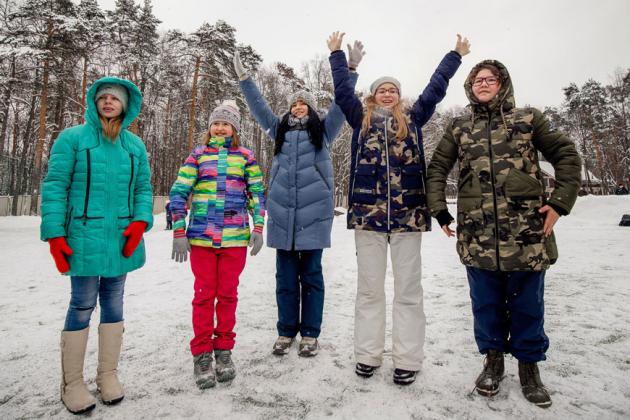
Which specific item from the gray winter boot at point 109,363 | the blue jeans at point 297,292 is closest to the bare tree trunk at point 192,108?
the blue jeans at point 297,292

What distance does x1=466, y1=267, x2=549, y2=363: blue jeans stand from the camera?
221cm

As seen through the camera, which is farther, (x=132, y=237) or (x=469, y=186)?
(x=469, y=186)

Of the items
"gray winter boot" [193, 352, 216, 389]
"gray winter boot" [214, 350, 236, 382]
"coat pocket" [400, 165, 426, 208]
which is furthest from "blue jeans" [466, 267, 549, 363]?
"gray winter boot" [193, 352, 216, 389]

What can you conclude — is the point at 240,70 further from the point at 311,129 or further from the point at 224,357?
the point at 224,357

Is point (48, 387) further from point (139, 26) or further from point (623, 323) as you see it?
point (139, 26)

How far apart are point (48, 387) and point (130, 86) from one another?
82.8 inches

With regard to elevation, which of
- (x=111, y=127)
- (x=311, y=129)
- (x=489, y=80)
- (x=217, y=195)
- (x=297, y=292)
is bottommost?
(x=297, y=292)

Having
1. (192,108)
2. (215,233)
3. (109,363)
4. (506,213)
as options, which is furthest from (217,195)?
(192,108)

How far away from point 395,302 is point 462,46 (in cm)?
205

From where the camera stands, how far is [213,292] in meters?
2.64

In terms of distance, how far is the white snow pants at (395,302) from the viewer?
8.20ft

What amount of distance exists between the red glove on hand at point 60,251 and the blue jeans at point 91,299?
0.09m

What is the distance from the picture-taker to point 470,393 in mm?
2248

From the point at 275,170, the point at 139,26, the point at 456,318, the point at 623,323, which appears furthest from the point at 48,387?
the point at 139,26
